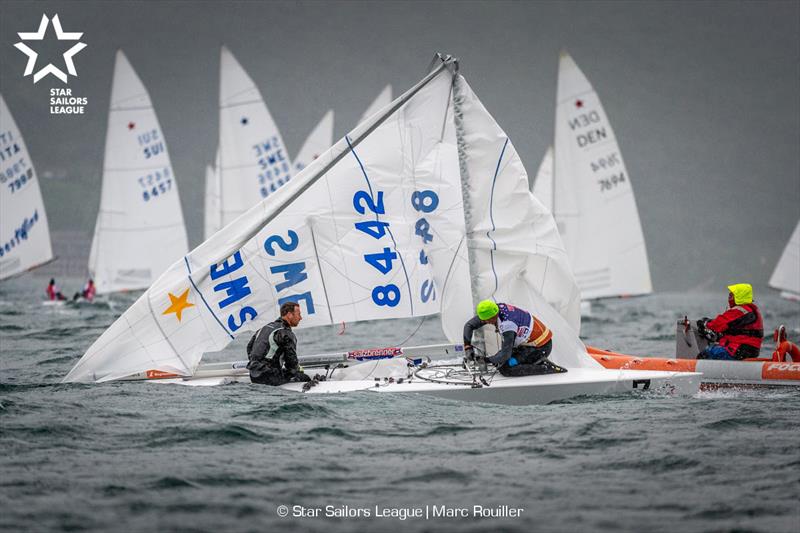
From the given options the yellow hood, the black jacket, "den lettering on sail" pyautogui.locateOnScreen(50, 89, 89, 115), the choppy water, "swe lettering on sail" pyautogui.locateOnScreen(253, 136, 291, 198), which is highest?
"den lettering on sail" pyautogui.locateOnScreen(50, 89, 89, 115)

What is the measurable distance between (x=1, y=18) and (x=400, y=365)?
5987cm

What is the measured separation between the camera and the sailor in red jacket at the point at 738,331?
12.1 m

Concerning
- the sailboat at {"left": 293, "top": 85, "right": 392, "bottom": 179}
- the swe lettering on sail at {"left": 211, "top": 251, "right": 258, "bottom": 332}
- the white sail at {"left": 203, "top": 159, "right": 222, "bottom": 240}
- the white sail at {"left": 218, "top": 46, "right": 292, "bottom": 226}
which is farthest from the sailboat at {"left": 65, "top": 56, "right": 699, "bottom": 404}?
the white sail at {"left": 203, "top": 159, "right": 222, "bottom": 240}

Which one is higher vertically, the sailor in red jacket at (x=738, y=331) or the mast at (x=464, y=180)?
the mast at (x=464, y=180)

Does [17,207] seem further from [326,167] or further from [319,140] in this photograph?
[326,167]

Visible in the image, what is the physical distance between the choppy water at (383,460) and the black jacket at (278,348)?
33 cm

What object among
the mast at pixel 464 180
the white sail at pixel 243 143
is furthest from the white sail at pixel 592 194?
the mast at pixel 464 180

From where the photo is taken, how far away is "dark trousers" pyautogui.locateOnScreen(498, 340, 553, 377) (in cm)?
1098

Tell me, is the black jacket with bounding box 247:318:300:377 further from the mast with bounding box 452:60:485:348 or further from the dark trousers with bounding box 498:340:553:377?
the dark trousers with bounding box 498:340:553:377

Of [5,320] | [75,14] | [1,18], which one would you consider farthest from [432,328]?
[75,14]

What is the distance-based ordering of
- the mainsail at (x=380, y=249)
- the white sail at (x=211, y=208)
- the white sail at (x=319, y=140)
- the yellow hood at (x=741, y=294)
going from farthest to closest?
the white sail at (x=211, y=208) < the white sail at (x=319, y=140) < the yellow hood at (x=741, y=294) < the mainsail at (x=380, y=249)

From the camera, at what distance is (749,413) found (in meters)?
9.93

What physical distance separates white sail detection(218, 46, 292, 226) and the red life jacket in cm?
1955

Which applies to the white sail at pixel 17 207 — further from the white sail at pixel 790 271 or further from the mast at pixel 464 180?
the white sail at pixel 790 271
